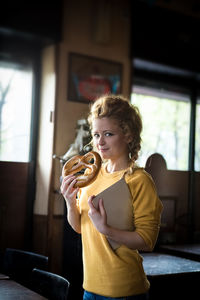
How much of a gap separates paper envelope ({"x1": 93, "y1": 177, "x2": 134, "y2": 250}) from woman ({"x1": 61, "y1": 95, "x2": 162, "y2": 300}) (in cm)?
2

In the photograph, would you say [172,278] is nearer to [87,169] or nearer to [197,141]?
[87,169]

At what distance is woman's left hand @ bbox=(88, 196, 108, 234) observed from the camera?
155 cm

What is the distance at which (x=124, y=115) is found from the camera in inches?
67.1

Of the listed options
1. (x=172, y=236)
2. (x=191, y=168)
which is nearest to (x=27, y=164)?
(x=172, y=236)

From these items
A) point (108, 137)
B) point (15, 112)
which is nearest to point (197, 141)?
point (15, 112)

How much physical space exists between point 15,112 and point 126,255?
2.71m

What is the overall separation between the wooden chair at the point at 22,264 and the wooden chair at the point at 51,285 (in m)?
0.32

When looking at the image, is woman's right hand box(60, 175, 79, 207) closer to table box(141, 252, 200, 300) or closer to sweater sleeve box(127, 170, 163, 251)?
sweater sleeve box(127, 170, 163, 251)

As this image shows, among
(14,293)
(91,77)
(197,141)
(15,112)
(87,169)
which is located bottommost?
(14,293)

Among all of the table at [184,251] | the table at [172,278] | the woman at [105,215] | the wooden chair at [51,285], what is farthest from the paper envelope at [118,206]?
the table at [184,251]

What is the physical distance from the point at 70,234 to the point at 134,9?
245 cm

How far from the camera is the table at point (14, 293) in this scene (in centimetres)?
177

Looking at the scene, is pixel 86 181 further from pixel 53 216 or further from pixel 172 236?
pixel 172 236

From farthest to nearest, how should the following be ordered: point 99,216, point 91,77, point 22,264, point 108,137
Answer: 1. point 91,77
2. point 22,264
3. point 108,137
4. point 99,216
